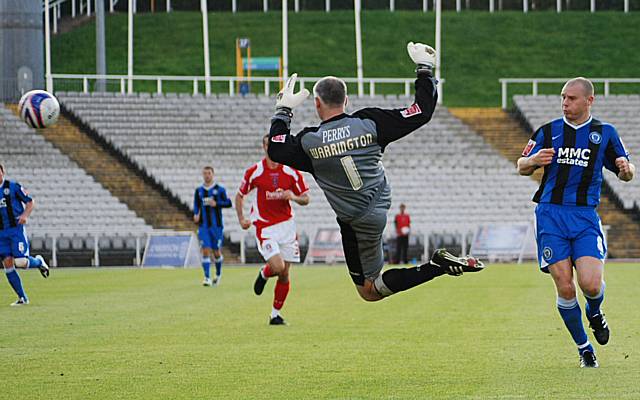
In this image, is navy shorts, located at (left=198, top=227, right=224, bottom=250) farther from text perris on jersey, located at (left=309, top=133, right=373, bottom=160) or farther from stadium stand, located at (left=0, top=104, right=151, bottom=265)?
text perris on jersey, located at (left=309, top=133, right=373, bottom=160)

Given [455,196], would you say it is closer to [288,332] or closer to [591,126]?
[288,332]

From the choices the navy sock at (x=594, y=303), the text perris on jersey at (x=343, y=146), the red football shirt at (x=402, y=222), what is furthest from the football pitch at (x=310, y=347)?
the red football shirt at (x=402, y=222)

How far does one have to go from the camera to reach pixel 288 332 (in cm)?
1362

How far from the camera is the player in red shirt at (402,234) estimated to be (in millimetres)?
35156

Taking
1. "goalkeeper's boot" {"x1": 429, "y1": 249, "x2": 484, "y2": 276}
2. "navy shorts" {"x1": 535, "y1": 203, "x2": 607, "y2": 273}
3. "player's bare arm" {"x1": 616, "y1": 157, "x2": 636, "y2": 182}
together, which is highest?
"player's bare arm" {"x1": 616, "y1": 157, "x2": 636, "y2": 182}


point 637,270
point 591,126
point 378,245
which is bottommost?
point 637,270

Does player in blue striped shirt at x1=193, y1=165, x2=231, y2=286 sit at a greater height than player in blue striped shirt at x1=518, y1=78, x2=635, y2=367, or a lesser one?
lesser

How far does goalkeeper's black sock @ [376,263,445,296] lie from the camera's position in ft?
32.4

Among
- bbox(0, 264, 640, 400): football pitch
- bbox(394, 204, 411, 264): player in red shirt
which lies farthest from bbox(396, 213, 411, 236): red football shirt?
bbox(0, 264, 640, 400): football pitch

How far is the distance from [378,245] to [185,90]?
173ft

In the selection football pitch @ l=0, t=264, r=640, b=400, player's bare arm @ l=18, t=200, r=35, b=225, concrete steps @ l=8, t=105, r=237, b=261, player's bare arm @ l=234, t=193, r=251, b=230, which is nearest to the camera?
football pitch @ l=0, t=264, r=640, b=400


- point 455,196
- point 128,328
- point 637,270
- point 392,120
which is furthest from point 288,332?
point 455,196

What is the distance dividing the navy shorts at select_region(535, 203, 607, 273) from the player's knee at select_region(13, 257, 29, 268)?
10222 millimetres

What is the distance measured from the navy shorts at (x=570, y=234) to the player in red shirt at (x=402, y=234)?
25002 millimetres
